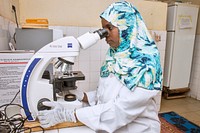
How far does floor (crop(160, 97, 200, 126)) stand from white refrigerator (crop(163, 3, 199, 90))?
0.28m

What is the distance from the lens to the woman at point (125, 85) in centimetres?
80

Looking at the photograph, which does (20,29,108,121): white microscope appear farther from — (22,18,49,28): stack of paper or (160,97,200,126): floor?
(160,97,200,126): floor

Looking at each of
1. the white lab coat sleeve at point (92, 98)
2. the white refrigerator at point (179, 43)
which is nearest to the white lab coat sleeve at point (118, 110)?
the white lab coat sleeve at point (92, 98)

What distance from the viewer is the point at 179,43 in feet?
9.96

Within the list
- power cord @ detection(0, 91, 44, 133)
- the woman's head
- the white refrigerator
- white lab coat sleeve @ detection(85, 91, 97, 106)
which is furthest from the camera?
the white refrigerator

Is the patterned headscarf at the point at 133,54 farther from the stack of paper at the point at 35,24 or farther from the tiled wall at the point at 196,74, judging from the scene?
the tiled wall at the point at 196,74

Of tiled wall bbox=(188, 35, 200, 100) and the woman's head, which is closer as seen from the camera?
the woman's head

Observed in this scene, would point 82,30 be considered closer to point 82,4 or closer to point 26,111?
point 82,4

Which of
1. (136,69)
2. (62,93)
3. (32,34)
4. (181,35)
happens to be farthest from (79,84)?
(181,35)

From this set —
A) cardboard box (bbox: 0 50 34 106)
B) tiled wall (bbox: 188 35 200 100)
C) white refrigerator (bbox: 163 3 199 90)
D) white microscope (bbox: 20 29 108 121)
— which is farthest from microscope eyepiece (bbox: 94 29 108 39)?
tiled wall (bbox: 188 35 200 100)

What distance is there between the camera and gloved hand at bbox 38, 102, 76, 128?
739 mm

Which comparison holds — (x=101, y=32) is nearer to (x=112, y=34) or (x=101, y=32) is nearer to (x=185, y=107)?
(x=112, y=34)

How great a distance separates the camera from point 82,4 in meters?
1.99

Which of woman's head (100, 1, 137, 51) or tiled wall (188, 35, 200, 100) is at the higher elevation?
woman's head (100, 1, 137, 51)
